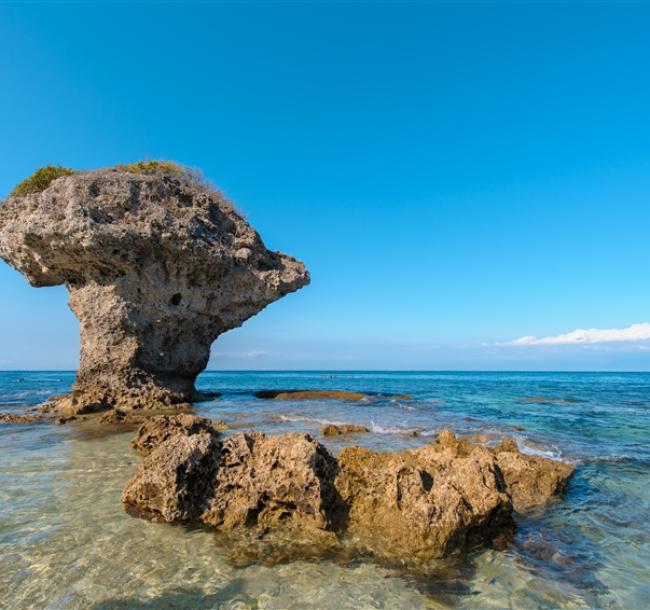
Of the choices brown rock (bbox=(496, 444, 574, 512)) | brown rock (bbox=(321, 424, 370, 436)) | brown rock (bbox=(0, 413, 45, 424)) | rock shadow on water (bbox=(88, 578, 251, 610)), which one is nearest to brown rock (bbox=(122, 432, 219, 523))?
rock shadow on water (bbox=(88, 578, 251, 610))

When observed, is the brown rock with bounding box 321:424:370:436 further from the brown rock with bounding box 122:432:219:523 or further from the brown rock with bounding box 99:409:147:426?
the brown rock with bounding box 99:409:147:426

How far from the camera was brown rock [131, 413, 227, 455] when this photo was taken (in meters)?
9.66

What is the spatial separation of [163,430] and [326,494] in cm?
570

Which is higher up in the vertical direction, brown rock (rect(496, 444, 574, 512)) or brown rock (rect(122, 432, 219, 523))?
brown rock (rect(122, 432, 219, 523))

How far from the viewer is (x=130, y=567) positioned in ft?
15.2

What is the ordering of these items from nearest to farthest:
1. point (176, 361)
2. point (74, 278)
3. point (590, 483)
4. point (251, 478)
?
1. point (251, 478)
2. point (590, 483)
3. point (74, 278)
4. point (176, 361)

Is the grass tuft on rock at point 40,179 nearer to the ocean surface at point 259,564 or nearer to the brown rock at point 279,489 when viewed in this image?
the ocean surface at point 259,564

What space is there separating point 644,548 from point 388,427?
907cm

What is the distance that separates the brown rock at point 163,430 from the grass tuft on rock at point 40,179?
16575 mm

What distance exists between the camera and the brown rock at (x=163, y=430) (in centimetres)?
966

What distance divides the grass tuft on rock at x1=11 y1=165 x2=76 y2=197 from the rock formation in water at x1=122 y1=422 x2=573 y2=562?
20.2 m

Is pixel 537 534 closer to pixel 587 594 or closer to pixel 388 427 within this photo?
pixel 587 594

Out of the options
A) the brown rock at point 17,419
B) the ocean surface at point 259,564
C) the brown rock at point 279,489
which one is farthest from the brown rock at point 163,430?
the brown rock at point 17,419

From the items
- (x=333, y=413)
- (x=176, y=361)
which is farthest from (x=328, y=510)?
(x=176, y=361)
